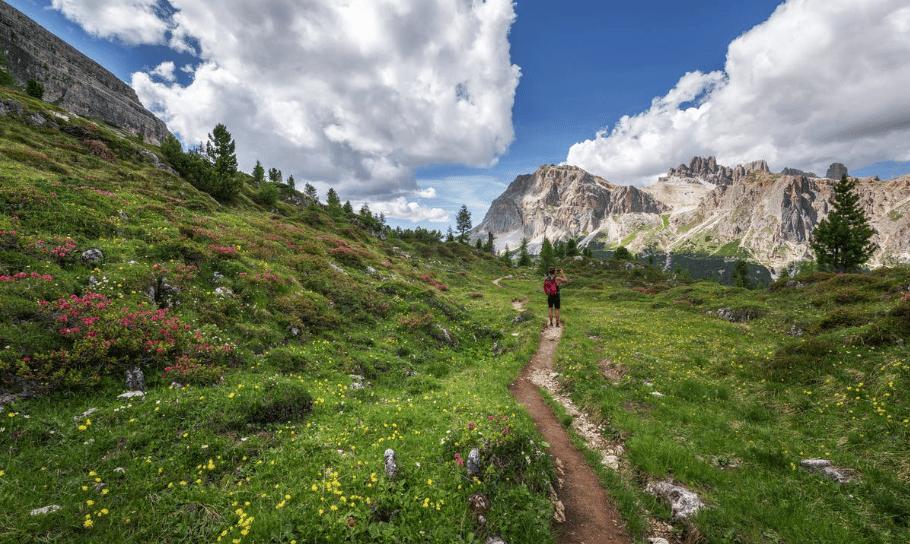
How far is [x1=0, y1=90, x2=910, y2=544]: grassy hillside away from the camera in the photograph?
684 cm

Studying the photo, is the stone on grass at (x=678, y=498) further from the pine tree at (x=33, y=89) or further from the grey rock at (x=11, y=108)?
the pine tree at (x=33, y=89)

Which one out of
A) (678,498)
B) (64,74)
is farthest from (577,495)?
(64,74)

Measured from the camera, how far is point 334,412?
11.1 m

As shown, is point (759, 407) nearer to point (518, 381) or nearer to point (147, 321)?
point (518, 381)

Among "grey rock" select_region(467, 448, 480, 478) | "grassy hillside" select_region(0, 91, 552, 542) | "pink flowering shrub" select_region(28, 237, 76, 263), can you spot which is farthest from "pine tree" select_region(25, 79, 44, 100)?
"grey rock" select_region(467, 448, 480, 478)

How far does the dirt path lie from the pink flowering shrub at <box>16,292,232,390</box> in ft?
38.6

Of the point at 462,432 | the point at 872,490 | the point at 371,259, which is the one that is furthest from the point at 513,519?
the point at 371,259

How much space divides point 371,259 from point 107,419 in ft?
94.7

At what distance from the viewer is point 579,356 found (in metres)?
18.9

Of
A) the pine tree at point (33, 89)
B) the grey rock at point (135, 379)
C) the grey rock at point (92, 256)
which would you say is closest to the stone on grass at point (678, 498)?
the grey rock at point (135, 379)

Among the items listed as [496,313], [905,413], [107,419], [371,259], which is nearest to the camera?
[107,419]

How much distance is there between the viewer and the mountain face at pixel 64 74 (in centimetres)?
12403

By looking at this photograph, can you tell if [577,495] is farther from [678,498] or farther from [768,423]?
[768,423]

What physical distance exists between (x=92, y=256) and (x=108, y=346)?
7.40m
